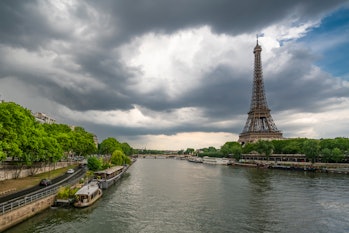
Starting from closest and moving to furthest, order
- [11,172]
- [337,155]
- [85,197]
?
[85,197] < [11,172] < [337,155]

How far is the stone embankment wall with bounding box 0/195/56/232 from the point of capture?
107 feet

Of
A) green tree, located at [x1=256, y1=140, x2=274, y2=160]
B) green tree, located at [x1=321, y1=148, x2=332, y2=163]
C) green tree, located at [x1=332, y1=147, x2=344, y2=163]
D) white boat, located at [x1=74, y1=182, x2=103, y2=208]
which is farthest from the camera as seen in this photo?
green tree, located at [x1=256, y1=140, x2=274, y2=160]

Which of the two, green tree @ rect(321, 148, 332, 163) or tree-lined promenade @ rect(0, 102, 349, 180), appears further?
green tree @ rect(321, 148, 332, 163)

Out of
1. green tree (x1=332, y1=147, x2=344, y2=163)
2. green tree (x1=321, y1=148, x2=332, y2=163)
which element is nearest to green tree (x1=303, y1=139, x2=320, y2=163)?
green tree (x1=321, y1=148, x2=332, y2=163)

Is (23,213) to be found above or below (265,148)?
below

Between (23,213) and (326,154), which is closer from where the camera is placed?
(23,213)

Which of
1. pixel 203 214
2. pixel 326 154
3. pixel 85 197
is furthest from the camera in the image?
pixel 326 154

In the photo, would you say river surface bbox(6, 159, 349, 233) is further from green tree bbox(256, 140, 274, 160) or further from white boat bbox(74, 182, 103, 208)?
green tree bbox(256, 140, 274, 160)

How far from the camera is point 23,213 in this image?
36812 millimetres

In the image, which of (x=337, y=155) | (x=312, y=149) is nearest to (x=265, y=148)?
(x=312, y=149)

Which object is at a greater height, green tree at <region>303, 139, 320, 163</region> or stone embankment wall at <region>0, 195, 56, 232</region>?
green tree at <region>303, 139, 320, 163</region>

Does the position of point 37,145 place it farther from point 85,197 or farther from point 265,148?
point 265,148

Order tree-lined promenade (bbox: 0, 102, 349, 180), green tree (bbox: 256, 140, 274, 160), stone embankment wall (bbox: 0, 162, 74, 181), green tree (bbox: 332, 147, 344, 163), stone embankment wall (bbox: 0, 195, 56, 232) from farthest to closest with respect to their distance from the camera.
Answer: green tree (bbox: 256, 140, 274, 160) → green tree (bbox: 332, 147, 344, 163) → stone embankment wall (bbox: 0, 162, 74, 181) → tree-lined promenade (bbox: 0, 102, 349, 180) → stone embankment wall (bbox: 0, 195, 56, 232)

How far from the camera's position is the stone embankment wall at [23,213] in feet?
107
